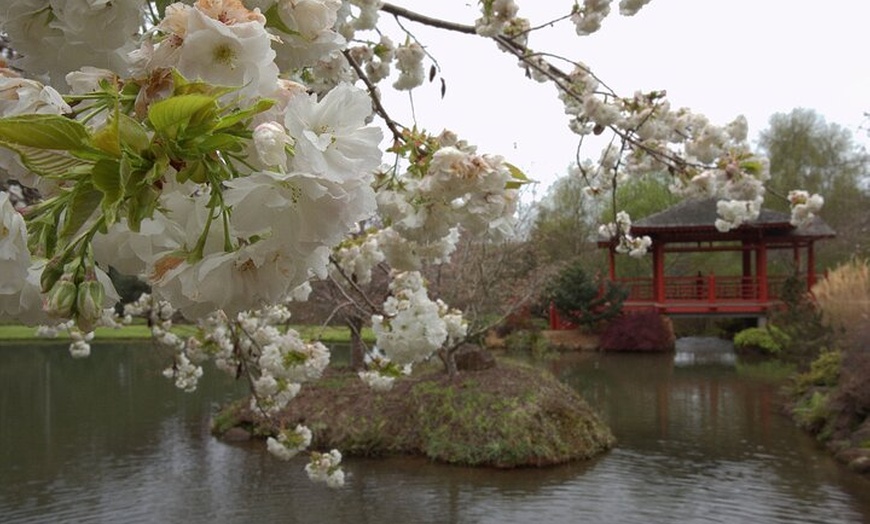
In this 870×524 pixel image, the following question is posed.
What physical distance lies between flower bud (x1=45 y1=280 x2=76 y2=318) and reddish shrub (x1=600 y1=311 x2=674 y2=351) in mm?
15684

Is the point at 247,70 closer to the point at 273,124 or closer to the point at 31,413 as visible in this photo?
the point at 273,124

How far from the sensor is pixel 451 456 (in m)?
6.90

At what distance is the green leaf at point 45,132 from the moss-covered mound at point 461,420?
6407mm

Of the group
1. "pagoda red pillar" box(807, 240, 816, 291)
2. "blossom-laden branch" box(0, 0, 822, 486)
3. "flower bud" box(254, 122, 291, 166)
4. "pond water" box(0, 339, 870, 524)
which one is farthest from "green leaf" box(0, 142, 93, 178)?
"pagoda red pillar" box(807, 240, 816, 291)

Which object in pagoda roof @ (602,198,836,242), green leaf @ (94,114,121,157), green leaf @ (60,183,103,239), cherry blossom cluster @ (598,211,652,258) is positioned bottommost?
green leaf @ (60,183,103,239)

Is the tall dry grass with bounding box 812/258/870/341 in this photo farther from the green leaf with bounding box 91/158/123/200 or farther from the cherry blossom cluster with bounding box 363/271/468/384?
the green leaf with bounding box 91/158/123/200

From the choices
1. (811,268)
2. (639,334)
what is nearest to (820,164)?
(811,268)

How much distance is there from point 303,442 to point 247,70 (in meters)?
2.56

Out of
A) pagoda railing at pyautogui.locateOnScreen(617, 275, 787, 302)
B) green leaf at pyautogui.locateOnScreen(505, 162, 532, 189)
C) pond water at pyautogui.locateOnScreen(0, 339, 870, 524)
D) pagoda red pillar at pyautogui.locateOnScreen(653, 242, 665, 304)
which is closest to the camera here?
green leaf at pyautogui.locateOnScreen(505, 162, 532, 189)

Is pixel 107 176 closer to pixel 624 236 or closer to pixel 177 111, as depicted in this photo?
pixel 177 111

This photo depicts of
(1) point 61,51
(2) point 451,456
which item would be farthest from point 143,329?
(1) point 61,51

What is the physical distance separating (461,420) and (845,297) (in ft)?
20.6

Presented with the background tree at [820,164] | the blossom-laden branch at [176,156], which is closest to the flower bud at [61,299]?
the blossom-laden branch at [176,156]

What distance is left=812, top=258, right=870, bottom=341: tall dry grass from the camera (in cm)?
987
